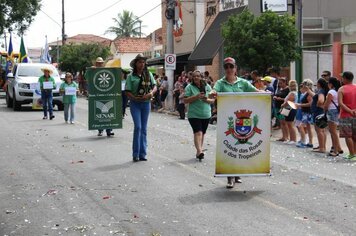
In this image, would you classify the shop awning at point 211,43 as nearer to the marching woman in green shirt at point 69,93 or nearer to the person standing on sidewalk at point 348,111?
the marching woman in green shirt at point 69,93

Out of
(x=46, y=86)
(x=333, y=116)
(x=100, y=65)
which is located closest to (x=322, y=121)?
(x=333, y=116)

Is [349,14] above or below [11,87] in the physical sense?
above

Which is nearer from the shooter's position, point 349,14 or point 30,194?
point 30,194

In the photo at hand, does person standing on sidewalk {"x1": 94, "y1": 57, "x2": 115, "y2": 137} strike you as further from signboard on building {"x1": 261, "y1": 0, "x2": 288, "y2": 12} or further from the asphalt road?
signboard on building {"x1": 261, "y1": 0, "x2": 288, "y2": 12}

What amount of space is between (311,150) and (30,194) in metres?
7.07

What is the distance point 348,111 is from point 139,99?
13.4 feet

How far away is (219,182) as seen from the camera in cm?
896

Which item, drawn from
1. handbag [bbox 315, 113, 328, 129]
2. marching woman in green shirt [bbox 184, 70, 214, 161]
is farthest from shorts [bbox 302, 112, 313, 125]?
marching woman in green shirt [bbox 184, 70, 214, 161]

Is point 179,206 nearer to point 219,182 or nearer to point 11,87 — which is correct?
point 219,182

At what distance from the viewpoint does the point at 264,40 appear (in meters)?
20.3

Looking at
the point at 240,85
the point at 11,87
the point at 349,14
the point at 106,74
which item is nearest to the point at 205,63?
the point at 349,14

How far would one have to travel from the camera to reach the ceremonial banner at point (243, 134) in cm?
830

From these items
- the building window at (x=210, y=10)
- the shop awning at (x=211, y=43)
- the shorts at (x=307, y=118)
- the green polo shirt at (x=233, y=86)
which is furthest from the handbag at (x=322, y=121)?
the building window at (x=210, y=10)

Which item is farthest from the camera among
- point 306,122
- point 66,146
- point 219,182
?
point 306,122
